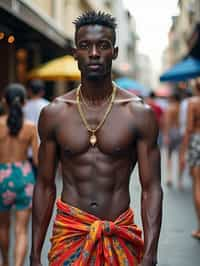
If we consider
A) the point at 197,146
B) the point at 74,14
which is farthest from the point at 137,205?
the point at 74,14

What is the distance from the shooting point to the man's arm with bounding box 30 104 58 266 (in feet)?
12.0

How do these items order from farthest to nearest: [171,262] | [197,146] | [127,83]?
[127,83] → [197,146] → [171,262]

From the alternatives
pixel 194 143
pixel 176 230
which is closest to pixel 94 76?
pixel 194 143

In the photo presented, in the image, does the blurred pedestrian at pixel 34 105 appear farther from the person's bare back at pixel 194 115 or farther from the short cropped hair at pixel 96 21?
the short cropped hair at pixel 96 21

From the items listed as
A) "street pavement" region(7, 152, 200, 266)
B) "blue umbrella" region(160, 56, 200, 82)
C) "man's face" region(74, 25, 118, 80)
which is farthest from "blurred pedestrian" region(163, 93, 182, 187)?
"man's face" region(74, 25, 118, 80)

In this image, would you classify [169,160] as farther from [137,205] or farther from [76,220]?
[76,220]

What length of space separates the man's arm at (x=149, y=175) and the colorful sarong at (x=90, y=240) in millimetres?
122

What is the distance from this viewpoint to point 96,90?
365 centimetres

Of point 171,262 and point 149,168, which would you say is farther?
point 171,262

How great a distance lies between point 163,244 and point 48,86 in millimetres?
13160

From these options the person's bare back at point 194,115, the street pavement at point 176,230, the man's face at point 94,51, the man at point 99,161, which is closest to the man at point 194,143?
the person's bare back at point 194,115

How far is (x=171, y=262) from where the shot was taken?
269 inches

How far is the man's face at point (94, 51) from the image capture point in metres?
3.52

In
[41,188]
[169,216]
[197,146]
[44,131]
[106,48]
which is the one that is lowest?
[169,216]
